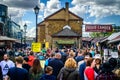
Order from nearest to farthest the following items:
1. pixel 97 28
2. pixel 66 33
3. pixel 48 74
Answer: pixel 48 74 < pixel 97 28 < pixel 66 33

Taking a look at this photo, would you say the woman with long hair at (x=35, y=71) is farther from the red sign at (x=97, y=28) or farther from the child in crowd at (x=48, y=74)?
the red sign at (x=97, y=28)

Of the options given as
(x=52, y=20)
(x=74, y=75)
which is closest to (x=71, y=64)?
(x=74, y=75)

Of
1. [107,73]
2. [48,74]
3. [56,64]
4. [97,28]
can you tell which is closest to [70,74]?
[48,74]

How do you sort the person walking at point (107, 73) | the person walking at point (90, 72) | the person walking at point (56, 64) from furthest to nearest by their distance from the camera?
1. the person walking at point (56, 64)
2. the person walking at point (90, 72)
3. the person walking at point (107, 73)

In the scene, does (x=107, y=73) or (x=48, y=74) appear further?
(x=48, y=74)

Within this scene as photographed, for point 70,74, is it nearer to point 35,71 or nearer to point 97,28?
point 35,71

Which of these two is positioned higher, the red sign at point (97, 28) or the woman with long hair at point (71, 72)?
the red sign at point (97, 28)

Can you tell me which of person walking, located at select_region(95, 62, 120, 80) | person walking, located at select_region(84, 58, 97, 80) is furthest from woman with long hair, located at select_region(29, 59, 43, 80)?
person walking, located at select_region(95, 62, 120, 80)

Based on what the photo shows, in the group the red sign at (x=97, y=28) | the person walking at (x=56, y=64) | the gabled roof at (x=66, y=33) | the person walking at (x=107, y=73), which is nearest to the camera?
the person walking at (x=107, y=73)

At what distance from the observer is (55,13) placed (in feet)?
302

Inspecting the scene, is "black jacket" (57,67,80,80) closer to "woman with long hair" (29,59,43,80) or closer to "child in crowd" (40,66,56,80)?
"child in crowd" (40,66,56,80)

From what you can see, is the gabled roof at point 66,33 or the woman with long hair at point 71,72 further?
the gabled roof at point 66,33

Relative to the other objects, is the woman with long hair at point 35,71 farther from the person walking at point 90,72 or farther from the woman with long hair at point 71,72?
the person walking at point 90,72

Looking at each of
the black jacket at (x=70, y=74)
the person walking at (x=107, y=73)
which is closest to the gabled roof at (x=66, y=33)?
the black jacket at (x=70, y=74)
